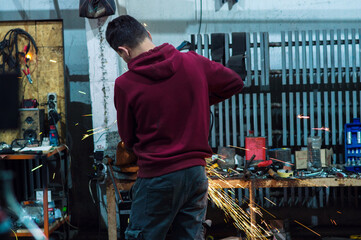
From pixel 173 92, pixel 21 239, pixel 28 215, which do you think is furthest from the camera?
pixel 21 239

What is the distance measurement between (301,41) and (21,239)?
3.77m

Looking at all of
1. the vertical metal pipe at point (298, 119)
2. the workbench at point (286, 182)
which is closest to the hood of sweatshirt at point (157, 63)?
the workbench at point (286, 182)

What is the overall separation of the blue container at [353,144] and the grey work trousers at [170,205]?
7.71 feet

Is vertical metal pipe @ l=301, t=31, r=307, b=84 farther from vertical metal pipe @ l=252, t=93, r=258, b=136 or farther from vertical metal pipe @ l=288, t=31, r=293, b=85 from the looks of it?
vertical metal pipe @ l=252, t=93, r=258, b=136

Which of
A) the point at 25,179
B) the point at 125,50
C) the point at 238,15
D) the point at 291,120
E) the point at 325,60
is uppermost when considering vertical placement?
the point at 238,15

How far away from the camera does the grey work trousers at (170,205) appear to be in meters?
1.97

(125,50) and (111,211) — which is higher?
(125,50)

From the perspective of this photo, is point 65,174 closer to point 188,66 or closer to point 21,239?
point 21,239

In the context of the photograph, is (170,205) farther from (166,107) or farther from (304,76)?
(304,76)

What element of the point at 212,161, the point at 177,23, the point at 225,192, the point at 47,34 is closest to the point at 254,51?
the point at 177,23

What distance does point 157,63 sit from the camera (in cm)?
197

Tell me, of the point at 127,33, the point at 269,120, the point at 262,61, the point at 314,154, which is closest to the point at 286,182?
the point at 314,154

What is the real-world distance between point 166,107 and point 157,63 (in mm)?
234

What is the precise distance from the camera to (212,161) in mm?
3932
